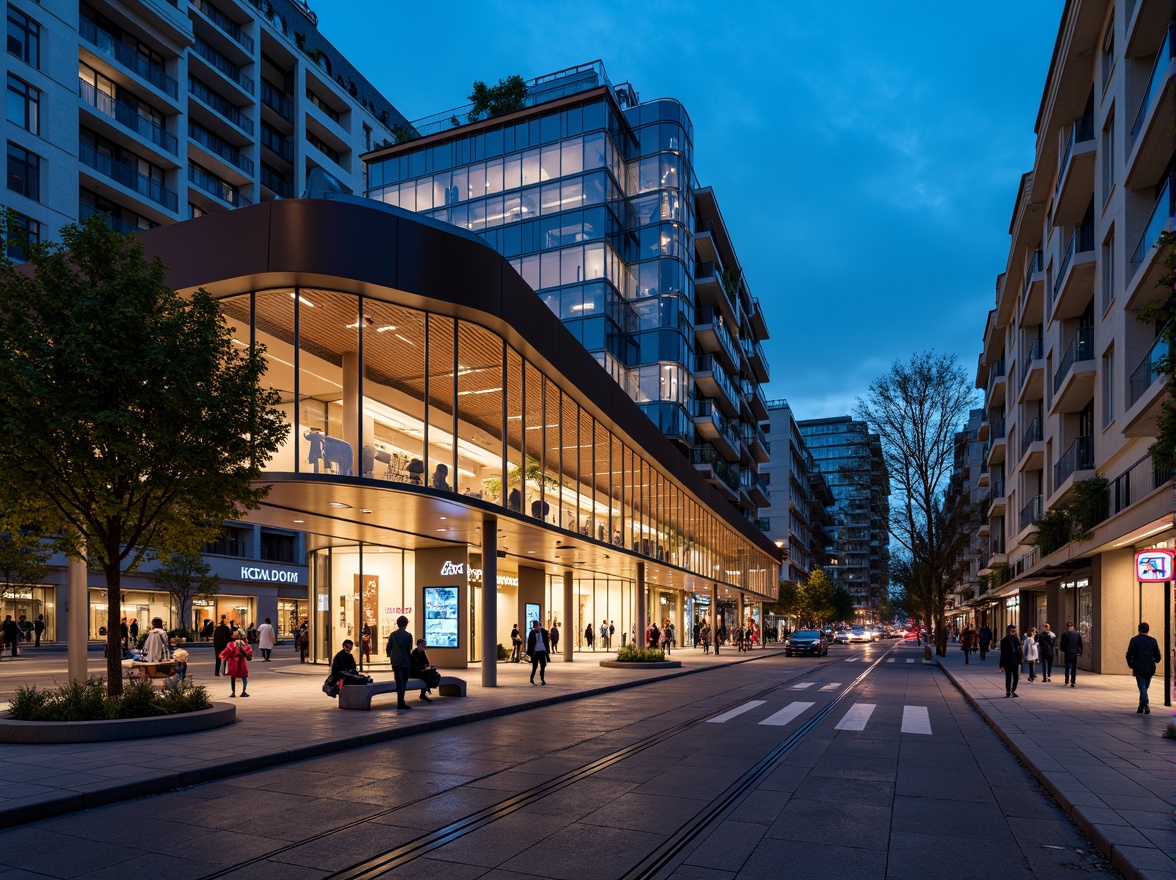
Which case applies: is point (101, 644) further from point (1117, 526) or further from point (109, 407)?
point (1117, 526)

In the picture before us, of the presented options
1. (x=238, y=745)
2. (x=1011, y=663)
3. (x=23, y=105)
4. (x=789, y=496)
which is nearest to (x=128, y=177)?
(x=23, y=105)

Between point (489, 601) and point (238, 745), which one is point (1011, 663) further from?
point (238, 745)

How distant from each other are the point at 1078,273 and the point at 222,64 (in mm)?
55591

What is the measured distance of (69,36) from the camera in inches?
1847

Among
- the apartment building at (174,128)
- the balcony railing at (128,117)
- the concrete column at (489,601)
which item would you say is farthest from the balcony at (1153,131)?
the balcony railing at (128,117)

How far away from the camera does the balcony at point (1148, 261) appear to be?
21.9m

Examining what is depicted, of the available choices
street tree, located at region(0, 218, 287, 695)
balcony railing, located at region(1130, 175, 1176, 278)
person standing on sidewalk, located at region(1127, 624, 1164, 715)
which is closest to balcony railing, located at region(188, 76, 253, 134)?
street tree, located at region(0, 218, 287, 695)

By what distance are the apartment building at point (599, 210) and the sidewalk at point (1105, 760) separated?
3446 cm

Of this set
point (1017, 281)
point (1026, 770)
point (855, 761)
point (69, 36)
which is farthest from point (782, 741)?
point (69, 36)

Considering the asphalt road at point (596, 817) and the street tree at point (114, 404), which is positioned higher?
the street tree at point (114, 404)

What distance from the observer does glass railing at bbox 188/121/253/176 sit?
60312 mm

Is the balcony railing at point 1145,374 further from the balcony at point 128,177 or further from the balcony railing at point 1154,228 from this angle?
the balcony at point 128,177

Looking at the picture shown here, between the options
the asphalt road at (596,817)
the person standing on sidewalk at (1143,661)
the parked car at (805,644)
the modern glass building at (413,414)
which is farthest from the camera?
the parked car at (805,644)

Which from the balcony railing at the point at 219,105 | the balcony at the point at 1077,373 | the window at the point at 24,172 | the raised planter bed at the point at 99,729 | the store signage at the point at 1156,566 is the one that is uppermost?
the balcony railing at the point at 219,105
